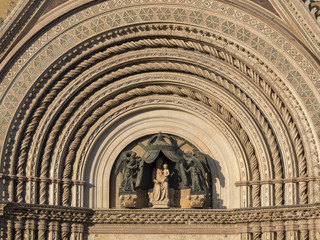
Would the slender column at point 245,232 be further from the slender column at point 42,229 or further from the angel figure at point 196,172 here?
the slender column at point 42,229

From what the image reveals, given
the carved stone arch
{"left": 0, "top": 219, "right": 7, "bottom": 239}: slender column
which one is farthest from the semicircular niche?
{"left": 0, "top": 219, "right": 7, "bottom": 239}: slender column

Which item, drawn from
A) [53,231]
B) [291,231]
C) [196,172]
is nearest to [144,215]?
[196,172]

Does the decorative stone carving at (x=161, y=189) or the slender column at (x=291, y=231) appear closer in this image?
the slender column at (x=291, y=231)

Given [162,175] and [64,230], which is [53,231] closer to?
[64,230]

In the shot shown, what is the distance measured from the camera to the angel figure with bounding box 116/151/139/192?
2348 cm

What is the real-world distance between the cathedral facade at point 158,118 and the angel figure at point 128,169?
0.02m

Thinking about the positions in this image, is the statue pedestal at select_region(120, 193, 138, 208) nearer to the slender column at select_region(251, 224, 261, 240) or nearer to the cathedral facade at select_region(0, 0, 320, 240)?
the cathedral facade at select_region(0, 0, 320, 240)

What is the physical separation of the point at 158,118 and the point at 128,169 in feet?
3.67

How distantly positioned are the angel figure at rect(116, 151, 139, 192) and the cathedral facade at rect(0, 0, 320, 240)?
Answer: 24 millimetres

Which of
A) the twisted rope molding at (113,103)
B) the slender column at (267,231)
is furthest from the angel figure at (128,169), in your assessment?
the slender column at (267,231)

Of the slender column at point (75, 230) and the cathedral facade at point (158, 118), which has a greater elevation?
the cathedral facade at point (158, 118)

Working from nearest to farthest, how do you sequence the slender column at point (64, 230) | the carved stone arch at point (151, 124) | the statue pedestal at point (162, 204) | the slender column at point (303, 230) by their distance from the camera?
the slender column at point (303, 230), the slender column at point (64, 230), the statue pedestal at point (162, 204), the carved stone arch at point (151, 124)

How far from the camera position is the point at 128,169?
77.3 feet

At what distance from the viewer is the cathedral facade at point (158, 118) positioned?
2294cm
